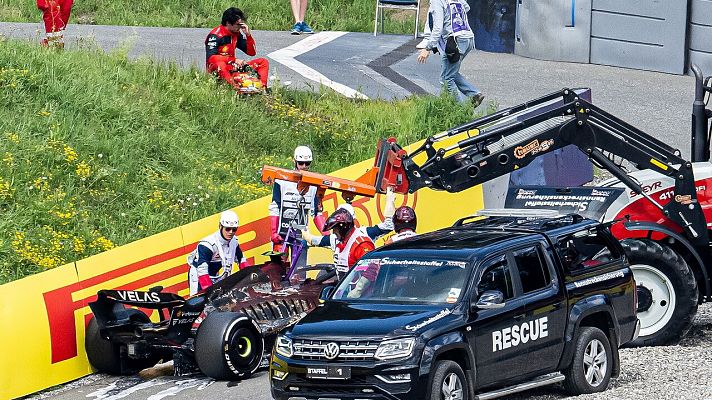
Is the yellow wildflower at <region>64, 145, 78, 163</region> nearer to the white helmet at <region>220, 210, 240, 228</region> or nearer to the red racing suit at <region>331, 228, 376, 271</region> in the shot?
the white helmet at <region>220, 210, 240, 228</region>

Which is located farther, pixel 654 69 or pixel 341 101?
pixel 654 69

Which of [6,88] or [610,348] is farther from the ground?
[6,88]

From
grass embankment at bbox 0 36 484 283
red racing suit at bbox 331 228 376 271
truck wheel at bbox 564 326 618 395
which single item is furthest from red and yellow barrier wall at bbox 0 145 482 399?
truck wheel at bbox 564 326 618 395

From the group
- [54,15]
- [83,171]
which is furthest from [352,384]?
[54,15]

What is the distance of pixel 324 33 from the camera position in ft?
98.6

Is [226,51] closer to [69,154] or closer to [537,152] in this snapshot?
[69,154]

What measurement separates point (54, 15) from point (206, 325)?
1092 cm

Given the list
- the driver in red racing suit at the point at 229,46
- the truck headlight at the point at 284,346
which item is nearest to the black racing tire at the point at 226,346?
the truck headlight at the point at 284,346

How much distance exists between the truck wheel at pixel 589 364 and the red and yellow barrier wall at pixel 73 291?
537 centimetres

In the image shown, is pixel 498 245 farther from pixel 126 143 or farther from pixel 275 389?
pixel 126 143

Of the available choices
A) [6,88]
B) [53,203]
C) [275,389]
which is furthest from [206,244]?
[6,88]

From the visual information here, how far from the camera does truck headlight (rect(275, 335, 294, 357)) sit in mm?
11312

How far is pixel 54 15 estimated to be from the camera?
2283 cm

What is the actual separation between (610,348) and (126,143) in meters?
9.13
